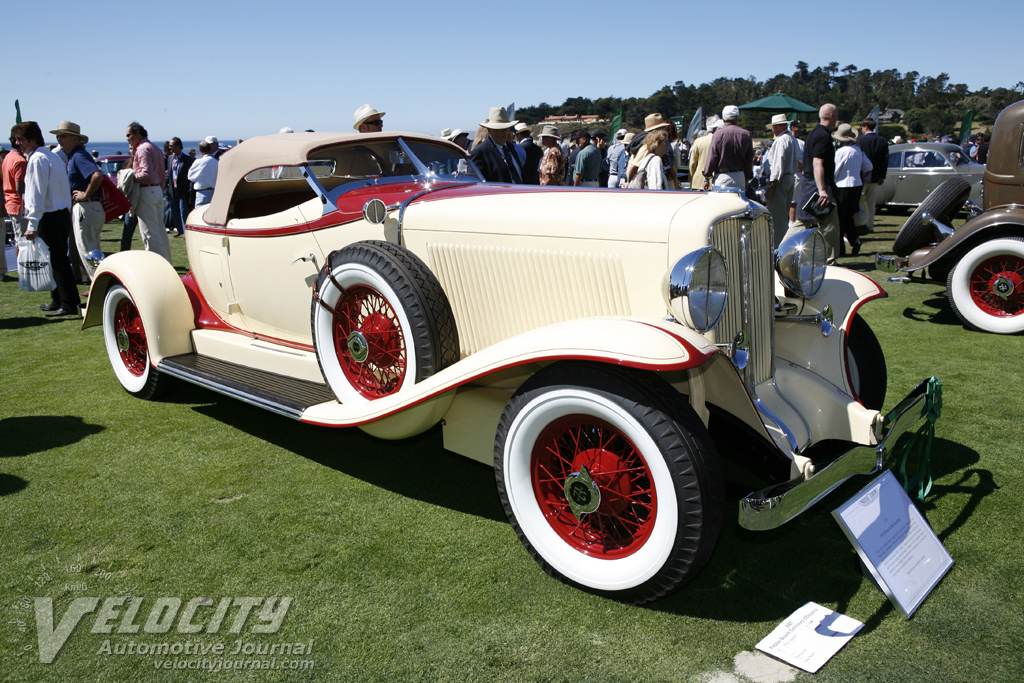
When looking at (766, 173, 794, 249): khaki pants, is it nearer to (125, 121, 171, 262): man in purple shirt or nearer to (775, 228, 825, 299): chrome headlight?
(775, 228, 825, 299): chrome headlight

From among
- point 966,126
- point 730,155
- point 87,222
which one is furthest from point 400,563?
point 966,126

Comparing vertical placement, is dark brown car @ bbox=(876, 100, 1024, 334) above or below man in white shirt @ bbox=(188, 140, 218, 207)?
below

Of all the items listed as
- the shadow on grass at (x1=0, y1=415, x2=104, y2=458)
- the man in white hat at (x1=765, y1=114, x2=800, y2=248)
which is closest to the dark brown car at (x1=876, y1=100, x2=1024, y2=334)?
the man in white hat at (x1=765, y1=114, x2=800, y2=248)

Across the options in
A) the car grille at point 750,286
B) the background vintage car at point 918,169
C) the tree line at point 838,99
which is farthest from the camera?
the tree line at point 838,99

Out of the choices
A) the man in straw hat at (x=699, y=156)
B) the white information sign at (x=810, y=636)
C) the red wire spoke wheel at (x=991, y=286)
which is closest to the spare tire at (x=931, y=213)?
the red wire spoke wheel at (x=991, y=286)

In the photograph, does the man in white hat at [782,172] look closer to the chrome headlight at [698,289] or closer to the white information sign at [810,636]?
the chrome headlight at [698,289]

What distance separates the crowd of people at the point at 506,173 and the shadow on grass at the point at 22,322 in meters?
0.14

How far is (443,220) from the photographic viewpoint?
3.30m

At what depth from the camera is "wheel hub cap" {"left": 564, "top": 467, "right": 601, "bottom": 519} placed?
8.14ft

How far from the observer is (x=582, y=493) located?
98.7 inches

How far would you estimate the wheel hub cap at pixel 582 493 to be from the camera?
8.14 ft

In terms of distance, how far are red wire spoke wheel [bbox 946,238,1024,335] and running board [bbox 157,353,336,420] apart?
16.6 ft

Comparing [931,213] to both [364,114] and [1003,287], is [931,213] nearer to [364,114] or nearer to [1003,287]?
[1003,287]

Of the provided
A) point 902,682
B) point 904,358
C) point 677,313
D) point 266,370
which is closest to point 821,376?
point 677,313
